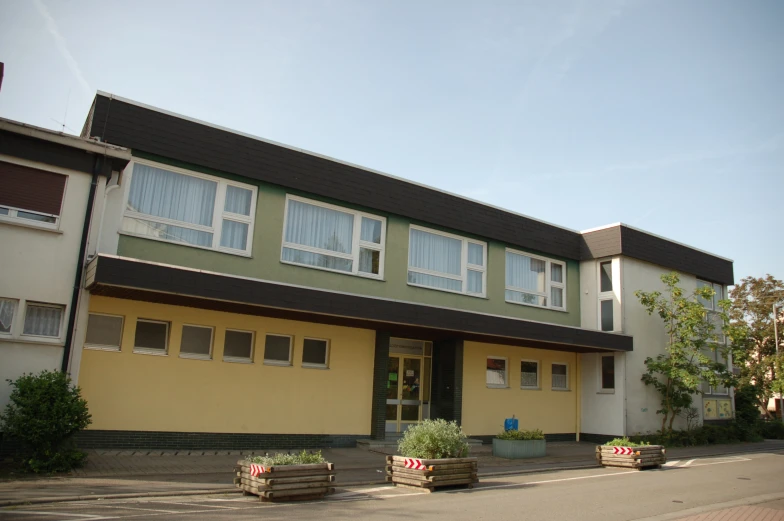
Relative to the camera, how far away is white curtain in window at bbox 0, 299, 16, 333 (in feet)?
38.3

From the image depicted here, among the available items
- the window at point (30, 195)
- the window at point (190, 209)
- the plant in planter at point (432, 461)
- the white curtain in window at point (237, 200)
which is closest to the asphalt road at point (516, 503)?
the plant in planter at point (432, 461)

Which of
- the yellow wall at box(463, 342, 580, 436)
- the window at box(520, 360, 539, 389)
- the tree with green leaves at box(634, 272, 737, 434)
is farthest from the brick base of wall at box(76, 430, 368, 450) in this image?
the tree with green leaves at box(634, 272, 737, 434)

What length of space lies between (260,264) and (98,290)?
376 cm

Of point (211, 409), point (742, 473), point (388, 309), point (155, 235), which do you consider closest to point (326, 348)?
point (388, 309)

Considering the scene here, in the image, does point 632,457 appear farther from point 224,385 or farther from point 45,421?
point 45,421

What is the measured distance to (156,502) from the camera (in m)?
9.25

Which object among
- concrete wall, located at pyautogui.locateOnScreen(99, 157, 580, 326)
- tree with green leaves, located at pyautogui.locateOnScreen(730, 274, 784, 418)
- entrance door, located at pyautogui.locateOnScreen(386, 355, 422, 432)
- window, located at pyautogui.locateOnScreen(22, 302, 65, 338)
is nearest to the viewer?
window, located at pyautogui.locateOnScreen(22, 302, 65, 338)

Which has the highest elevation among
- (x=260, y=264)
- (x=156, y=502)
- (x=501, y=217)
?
(x=501, y=217)

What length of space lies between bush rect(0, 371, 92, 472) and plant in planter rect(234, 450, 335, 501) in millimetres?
3110

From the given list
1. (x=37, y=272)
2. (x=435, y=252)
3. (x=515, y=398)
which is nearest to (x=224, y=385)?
(x=37, y=272)

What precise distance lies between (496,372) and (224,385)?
909 centimetres

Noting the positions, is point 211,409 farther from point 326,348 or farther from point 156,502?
point 156,502

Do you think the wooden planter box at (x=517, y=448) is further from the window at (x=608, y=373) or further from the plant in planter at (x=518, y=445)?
the window at (x=608, y=373)

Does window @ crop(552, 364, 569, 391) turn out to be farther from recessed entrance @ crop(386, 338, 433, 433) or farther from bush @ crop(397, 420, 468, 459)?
bush @ crop(397, 420, 468, 459)
